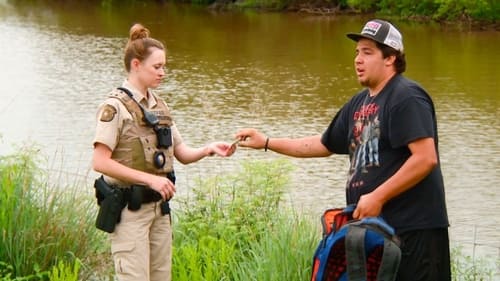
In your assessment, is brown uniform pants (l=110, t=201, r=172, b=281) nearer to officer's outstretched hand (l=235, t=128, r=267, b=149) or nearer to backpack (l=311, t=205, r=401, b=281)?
officer's outstretched hand (l=235, t=128, r=267, b=149)

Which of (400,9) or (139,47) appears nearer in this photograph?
(139,47)

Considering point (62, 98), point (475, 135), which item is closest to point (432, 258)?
point (475, 135)

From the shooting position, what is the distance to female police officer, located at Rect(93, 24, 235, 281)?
380cm

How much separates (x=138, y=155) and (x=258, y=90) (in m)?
15.0

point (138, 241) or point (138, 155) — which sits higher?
point (138, 155)

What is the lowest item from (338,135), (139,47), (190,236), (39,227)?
(190,236)

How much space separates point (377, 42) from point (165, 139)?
3.18 ft

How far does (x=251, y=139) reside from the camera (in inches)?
167

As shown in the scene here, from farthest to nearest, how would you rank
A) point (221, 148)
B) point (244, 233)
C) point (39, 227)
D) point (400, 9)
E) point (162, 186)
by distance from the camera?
point (400, 9)
point (244, 233)
point (39, 227)
point (221, 148)
point (162, 186)

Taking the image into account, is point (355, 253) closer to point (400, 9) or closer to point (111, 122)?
point (111, 122)

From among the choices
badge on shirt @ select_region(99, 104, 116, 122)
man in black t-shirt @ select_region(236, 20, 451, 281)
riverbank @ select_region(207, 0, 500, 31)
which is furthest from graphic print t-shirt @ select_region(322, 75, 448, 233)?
riverbank @ select_region(207, 0, 500, 31)

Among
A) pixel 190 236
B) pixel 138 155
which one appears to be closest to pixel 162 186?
pixel 138 155

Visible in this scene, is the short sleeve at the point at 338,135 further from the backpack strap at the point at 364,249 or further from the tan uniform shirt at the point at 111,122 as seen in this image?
the tan uniform shirt at the point at 111,122

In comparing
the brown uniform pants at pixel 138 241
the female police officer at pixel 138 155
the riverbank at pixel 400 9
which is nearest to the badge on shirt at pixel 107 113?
the female police officer at pixel 138 155
